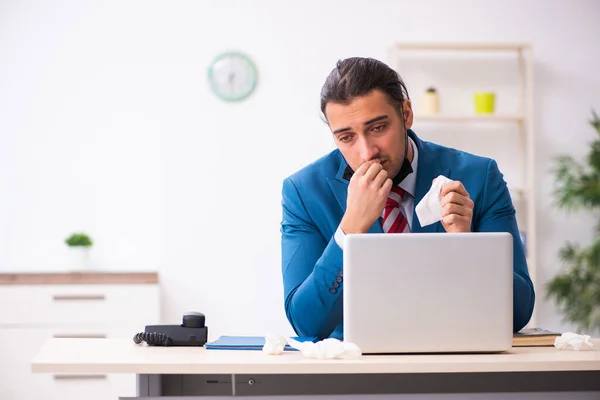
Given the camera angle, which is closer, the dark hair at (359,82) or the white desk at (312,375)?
the white desk at (312,375)

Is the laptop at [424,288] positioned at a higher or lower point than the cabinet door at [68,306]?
higher

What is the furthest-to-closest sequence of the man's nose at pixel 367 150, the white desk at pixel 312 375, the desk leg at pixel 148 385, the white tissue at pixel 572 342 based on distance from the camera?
1. the man's nose at pixel 367 150
2. the white tissue at pixel 572 342
3. the desk leg at pixel 148 385
4. the white desk at pixel 312 375

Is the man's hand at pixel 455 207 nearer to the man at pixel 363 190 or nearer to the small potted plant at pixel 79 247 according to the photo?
the man at pixel 363 190

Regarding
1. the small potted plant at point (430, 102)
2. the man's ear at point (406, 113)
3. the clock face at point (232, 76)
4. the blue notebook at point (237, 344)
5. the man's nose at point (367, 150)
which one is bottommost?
the blue notebook at point (237, 344)

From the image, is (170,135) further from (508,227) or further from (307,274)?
(508,227)

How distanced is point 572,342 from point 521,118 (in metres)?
3.15

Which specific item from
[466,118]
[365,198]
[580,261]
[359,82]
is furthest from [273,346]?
[580,261]

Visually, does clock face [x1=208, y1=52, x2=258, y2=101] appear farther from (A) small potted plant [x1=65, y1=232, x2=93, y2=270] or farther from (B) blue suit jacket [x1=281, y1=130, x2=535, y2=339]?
(B) blue suit jacket [x1=281, y1=130, x2=535, y2=339]

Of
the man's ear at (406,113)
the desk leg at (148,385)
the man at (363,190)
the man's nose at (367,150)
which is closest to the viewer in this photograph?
the desk leg at (148,385)

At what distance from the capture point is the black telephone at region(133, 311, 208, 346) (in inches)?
68.3

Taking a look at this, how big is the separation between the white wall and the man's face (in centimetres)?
269

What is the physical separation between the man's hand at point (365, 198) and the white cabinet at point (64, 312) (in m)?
2.54

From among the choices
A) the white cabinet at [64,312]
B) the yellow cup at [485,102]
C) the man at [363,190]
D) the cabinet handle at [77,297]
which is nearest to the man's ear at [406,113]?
A: the man at [363,190]

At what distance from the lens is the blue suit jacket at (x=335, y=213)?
1.95 metres
